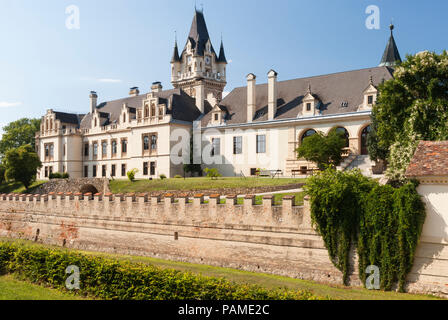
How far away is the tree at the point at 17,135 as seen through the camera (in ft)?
268

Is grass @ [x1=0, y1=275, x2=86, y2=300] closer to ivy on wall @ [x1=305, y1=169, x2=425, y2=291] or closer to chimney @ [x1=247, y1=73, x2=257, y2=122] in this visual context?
ivy on wall @ [x1=305, y1=169, x2=425, y2=291]

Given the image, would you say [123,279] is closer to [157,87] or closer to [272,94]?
[272,94]

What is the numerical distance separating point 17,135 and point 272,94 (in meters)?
55.5

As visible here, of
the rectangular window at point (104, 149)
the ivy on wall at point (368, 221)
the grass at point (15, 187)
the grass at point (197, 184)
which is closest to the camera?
the ivy on wall at point (368, 221)

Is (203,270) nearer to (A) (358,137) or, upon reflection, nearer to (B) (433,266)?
(B) (433,266)

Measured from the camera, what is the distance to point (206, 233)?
22141mm

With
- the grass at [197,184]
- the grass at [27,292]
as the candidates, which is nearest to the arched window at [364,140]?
the grass at [197,184]

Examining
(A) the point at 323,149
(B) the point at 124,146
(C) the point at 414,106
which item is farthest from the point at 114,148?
(C) the point at 414,106

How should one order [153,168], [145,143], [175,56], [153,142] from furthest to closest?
1. [175,56]
2. [145,143]
3. [153,142]
4. [153,168]

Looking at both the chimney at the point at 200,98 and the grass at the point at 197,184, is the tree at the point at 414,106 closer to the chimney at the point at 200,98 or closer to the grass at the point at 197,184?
the grass at the point at 197,184

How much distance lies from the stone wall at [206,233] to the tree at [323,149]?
1881 centimetres

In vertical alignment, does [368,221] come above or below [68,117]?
below

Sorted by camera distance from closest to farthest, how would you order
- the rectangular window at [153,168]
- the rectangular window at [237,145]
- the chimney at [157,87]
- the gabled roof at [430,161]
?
the gabled roof at [430,161], the rectangular window at [237,145], the rectangular window at [153,168], the chimney at [157,87]
